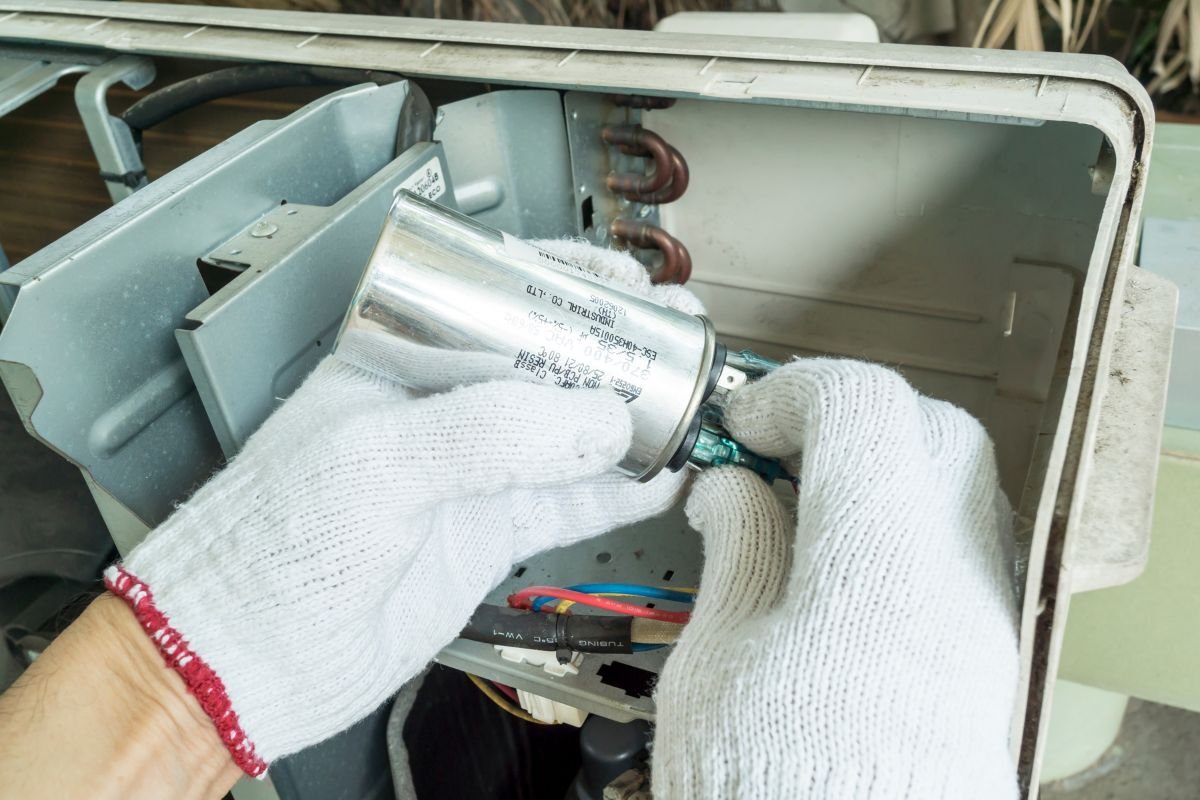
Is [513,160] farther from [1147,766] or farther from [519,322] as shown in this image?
[1147,766]

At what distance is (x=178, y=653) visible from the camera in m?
0.58

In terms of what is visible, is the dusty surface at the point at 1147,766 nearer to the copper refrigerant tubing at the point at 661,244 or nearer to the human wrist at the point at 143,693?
the copper refrigerant tubing at the point at 661,244

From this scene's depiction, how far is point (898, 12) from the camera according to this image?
1.50m

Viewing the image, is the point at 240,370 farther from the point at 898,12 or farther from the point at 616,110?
the point at 898,12

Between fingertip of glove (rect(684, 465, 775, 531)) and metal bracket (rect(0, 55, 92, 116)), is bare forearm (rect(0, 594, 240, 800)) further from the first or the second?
metal bracket (rect(0, 55, 92, 116))

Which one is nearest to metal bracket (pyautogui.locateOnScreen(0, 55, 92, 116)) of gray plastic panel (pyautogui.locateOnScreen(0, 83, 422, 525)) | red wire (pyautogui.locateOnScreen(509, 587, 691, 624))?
gray plastic panel (pyautogui.locateOnScreen(0, 83, 422, 525))

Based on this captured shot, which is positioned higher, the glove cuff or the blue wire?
the glove cuff

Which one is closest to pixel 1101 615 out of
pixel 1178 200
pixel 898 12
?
pixel 1178 200

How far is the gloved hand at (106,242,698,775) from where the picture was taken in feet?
1.91

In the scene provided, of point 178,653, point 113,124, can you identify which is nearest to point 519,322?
point 178,653

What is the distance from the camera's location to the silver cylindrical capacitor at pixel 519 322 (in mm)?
587

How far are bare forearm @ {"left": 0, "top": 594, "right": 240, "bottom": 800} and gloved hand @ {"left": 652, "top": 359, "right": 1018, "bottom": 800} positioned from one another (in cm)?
32

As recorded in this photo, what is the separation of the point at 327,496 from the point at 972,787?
41cm

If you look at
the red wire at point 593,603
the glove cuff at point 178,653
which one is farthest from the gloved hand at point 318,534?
the red wire at point 593,603
